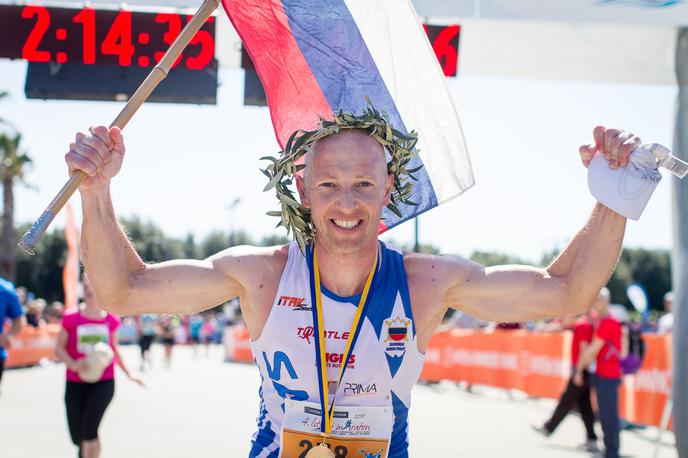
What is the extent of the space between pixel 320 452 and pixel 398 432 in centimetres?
41

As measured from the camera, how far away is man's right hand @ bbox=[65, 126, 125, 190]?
115 inches

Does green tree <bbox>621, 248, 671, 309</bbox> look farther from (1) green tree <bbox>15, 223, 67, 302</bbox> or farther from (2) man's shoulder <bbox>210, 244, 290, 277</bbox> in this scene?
(2) man's shoulder <bbox>210, 244, 290, 277</bbox>

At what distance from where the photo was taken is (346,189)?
10.4 feet

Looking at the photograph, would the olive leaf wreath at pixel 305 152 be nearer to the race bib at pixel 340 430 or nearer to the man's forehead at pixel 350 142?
the man's forehead at pixel 350 142

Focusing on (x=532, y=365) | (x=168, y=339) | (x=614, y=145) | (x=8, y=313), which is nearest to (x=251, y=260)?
(x=614, y=145)

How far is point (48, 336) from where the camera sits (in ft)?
81.3

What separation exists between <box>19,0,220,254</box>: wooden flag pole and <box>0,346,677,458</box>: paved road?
243 inches

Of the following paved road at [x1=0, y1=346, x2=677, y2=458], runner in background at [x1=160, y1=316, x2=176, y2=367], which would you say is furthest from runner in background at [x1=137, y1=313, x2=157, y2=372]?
paved road at [x1=0, y1=346, x2=677, y2=458]

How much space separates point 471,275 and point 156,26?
424 cm

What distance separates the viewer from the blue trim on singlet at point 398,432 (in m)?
3.24

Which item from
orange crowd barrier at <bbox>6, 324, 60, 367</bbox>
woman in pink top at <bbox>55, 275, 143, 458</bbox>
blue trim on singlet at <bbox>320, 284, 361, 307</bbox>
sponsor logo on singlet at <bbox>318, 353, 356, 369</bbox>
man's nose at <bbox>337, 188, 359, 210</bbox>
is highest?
man's nose at <bbox>337, 188, 359, 210</bbox>

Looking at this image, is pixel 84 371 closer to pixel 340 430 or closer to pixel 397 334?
pixel 340 430

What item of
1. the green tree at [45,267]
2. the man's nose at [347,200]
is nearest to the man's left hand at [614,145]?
the man's nose at [347,200]

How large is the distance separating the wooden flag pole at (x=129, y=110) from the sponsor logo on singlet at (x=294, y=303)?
0.83 m
